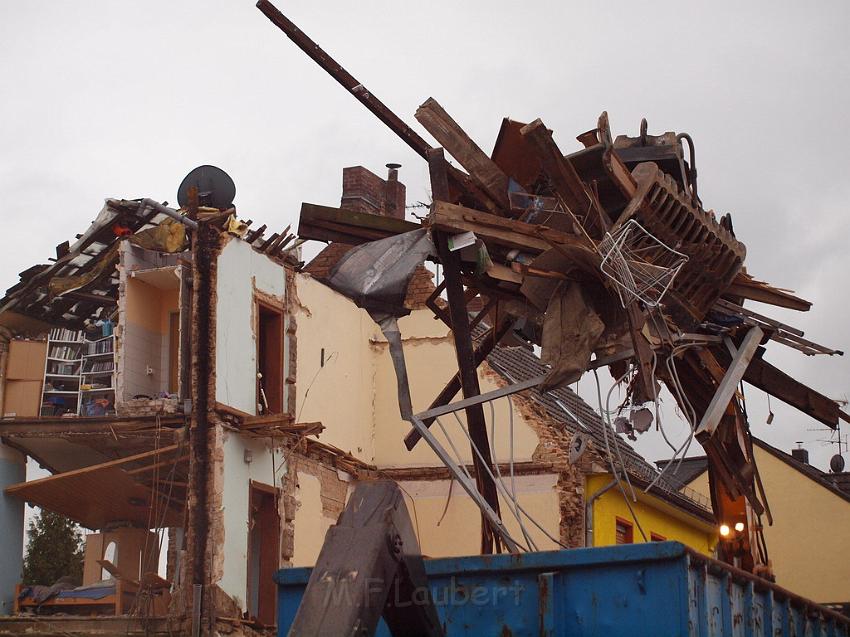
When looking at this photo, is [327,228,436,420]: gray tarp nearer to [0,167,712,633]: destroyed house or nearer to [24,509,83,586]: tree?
[0,167,712,633]: destroyed house

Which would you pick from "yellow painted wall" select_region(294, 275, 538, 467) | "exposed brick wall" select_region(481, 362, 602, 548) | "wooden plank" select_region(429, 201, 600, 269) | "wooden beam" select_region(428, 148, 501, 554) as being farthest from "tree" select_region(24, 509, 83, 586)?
"wooden plank" select_region(429, 201, 600, 269)

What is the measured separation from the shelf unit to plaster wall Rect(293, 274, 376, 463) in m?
3.32

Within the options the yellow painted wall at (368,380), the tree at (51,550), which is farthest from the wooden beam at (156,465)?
the tree at (51,550)

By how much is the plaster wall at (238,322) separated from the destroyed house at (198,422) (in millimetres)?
36

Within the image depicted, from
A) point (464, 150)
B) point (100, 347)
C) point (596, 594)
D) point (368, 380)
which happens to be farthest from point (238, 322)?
point (596, 594)

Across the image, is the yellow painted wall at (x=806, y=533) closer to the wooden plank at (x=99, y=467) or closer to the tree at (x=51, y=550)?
the tree at (x=51, y=550)

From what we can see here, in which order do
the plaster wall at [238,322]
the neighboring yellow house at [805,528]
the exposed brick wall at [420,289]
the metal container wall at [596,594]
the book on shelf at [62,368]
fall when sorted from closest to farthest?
the metal container wall at [596,594]
the plaster wall at [238,322]
the book on shelf at [62,368]
the exposed brick wall at [420,289]
the neighboring yellow house at [805,528]

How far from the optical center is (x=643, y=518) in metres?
24.7

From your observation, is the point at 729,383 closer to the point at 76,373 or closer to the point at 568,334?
the point at 568,334

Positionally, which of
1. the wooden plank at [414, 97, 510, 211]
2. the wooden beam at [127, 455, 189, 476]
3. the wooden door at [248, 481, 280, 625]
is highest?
the wooden plank at [414, 97, 510, 211]

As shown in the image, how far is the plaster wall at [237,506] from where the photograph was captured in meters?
19.7

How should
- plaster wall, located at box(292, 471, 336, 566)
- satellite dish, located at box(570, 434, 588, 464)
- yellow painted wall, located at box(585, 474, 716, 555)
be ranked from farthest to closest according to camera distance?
yellow painted wall, located at box(585, 474, 716, 555) → plaster wall, located at box(292, 471, 336, 566) → satellite dish, located at box(570, 434, 588, 464)

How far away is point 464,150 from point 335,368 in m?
13.6

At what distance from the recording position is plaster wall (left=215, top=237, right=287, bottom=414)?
2034 centimetres
